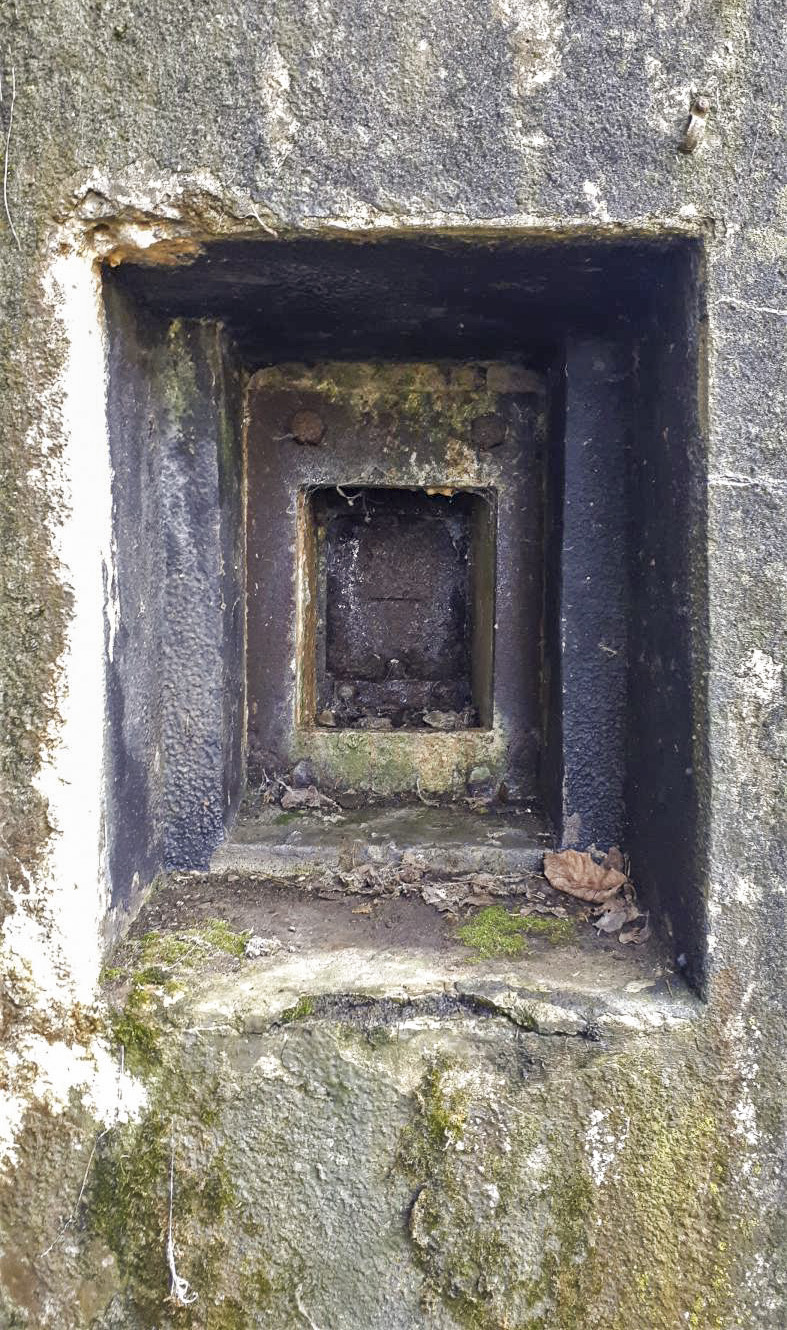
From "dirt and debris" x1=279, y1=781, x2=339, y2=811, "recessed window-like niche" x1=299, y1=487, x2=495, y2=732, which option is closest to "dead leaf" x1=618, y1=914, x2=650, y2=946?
"dirt and debris" x1=279, y1=781, x2=339, y2=811

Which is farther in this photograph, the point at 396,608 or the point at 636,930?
the point at 396,608

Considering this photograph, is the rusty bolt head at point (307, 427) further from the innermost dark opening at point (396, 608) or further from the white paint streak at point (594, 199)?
the white paint streak at point (594, 199)

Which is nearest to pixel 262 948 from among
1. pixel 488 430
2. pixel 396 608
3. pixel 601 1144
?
pixel 601 1144

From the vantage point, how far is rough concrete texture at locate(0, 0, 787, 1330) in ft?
4.62

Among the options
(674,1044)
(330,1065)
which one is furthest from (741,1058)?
(330,1065)

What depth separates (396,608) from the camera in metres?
2.70

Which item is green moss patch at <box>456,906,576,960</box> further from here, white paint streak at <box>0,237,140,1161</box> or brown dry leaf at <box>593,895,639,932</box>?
white paint streak at <box>0,237,140,1161</box>

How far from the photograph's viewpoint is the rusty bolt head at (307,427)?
2207 mm

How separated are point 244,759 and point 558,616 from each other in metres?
0.96

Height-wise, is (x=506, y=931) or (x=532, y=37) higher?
(x=532, y=37)

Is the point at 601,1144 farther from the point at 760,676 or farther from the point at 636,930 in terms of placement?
the point at 760,676

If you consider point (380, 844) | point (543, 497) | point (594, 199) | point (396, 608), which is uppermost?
point (594, 199)

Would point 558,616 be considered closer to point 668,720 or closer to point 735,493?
point 668,720

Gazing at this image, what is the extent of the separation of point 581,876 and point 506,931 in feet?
0.91
